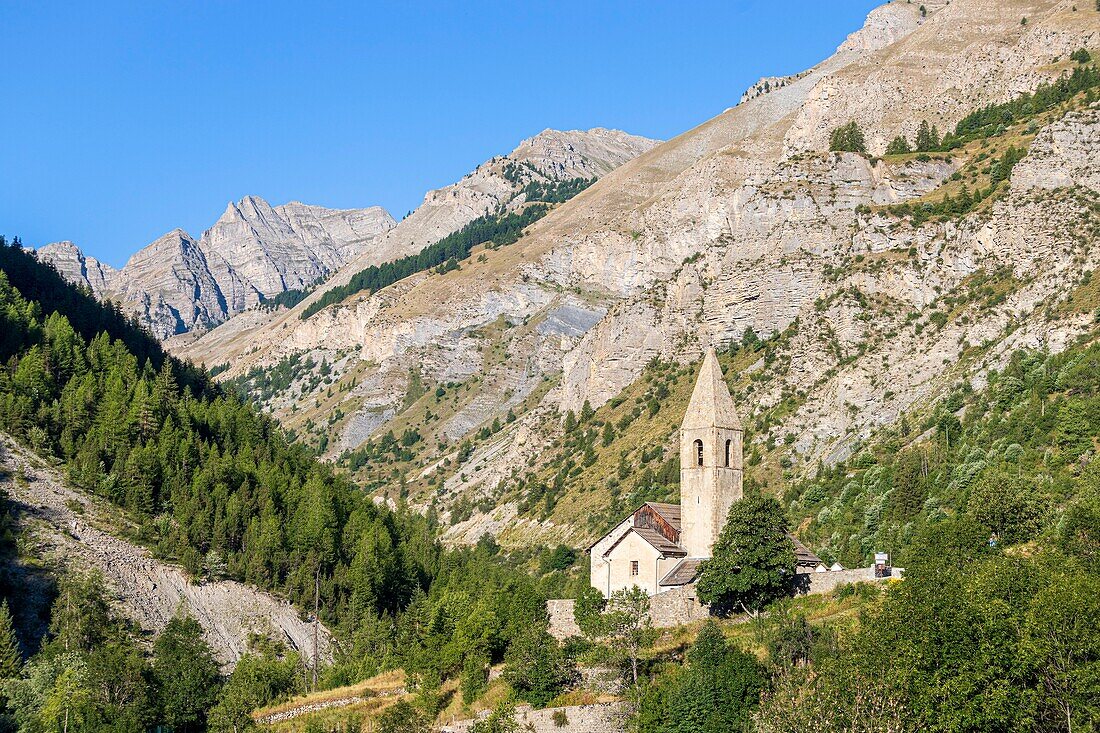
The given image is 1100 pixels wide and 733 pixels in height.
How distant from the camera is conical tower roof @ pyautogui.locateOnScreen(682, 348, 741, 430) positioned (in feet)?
258

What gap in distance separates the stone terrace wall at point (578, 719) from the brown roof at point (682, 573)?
14018 millimetres

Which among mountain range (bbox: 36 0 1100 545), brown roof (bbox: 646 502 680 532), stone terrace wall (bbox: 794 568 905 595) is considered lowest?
stone terrace wall (bbox: 794 568 905 595)

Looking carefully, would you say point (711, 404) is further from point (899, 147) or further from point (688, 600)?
point (899, 147)

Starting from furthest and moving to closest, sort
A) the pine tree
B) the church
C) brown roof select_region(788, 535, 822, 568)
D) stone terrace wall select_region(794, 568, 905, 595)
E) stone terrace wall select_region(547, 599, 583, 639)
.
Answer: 1. the church
2. the pine tree
3. brown roof select_region(788, 535, 822, 568)
4. stone terrace wall select_region(547, 599, 583, 639)
5. stone terrace wall select_region(794, 568, 905, 595)

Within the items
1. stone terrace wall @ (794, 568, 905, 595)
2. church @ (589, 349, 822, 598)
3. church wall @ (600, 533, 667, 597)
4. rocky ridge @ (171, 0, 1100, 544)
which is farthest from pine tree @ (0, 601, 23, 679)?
rocky ridge @ (171, 0, 1100, 544)

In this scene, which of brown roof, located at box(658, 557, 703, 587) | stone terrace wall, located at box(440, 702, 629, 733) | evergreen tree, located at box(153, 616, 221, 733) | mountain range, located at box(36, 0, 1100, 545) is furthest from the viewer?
mountain range, located at box(36, 0, 1100, 545)

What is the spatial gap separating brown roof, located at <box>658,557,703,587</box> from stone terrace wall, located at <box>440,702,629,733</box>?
14018 mm

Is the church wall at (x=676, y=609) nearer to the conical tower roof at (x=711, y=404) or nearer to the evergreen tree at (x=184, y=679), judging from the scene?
the conical tower roof at (x=711, y=404)

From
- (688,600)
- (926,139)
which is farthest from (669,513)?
(926,139)

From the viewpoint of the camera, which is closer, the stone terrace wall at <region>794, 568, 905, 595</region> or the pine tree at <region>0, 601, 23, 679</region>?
the stone terrace wall at <region>794, 568, 905, 595</region>

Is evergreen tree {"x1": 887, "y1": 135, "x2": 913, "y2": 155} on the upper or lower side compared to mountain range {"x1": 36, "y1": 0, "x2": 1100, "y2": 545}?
upper

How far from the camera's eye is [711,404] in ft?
258

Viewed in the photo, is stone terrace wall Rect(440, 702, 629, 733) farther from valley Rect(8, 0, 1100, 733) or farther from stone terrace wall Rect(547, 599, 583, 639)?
stone terrace wall Rect(547, 599, 583, 639)

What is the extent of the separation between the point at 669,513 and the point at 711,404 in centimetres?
785
